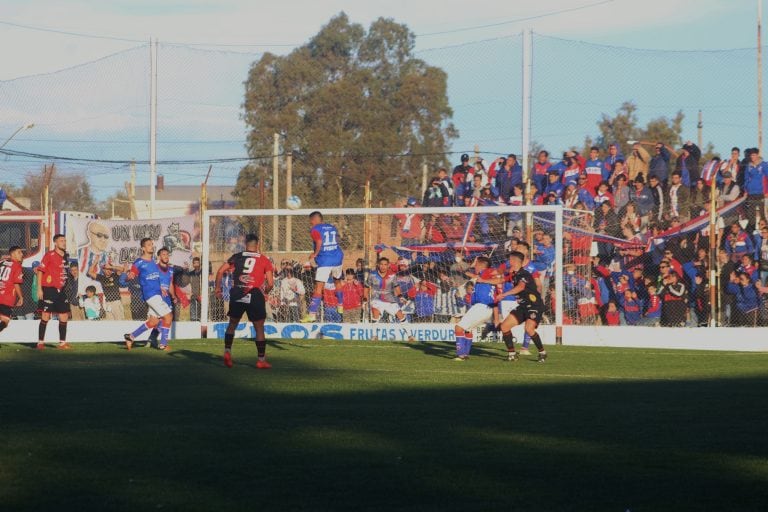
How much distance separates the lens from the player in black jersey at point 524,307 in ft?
59.7

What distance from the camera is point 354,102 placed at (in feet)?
172

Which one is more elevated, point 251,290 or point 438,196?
point 438,196

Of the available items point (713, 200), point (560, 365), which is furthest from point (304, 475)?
point (713, 200)

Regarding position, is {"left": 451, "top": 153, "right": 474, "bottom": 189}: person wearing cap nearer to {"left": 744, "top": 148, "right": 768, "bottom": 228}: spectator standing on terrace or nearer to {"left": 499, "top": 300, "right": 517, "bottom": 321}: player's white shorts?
{"left": 744, "top": 148, "right": 768, "bottom": 228}: spectator standing on terrace

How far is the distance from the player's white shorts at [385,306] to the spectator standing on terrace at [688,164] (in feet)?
22.4

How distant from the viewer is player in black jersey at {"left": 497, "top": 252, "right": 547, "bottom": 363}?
18.2 m

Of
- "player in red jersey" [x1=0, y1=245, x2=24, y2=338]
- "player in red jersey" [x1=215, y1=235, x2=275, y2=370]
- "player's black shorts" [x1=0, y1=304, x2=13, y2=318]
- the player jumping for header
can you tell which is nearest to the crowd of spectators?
the player jumping for header

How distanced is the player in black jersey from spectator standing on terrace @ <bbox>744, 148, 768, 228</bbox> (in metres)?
6.89

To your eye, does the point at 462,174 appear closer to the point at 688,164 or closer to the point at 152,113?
the point at 688,164

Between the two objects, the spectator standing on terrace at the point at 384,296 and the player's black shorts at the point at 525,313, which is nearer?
the player's black shorts at the point at 525,313

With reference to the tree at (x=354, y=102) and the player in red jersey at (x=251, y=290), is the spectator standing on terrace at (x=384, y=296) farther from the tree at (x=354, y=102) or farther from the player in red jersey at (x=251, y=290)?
the tree at (x=354, y=102)

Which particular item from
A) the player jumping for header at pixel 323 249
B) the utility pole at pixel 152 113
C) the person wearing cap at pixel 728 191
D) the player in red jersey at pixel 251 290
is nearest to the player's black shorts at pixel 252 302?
the player in red jersey at pixel 251 290

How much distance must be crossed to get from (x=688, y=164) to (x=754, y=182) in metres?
1.53

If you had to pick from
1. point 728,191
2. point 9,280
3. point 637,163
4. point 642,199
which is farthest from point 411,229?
point 9,280
